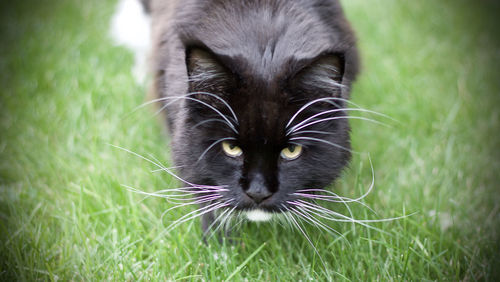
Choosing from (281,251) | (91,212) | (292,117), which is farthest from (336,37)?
(91,212)

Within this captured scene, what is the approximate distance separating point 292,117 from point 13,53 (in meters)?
2.63

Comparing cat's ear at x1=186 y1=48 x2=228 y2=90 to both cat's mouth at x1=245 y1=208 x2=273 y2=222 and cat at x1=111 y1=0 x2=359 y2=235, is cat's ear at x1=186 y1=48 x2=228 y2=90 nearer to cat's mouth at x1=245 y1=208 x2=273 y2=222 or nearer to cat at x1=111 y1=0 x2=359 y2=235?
cat at x1=111 y1=0 x2=359 y2=235

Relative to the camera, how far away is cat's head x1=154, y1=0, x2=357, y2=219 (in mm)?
1476

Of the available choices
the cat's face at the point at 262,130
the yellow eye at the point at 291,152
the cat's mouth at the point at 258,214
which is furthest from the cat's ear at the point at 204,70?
the cat's mouth at the point at 258,214

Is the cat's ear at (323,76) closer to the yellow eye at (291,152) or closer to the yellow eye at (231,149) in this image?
the yellow eye at (291,152)

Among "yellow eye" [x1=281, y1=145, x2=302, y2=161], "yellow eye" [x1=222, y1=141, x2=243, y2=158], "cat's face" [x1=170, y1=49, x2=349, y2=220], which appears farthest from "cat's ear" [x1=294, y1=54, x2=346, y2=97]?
"yellow eye" [x1=222, y1=141, x2=243, y2=158]

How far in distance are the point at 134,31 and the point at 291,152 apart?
7.10 feet

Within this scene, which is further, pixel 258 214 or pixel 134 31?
pixel 134 31

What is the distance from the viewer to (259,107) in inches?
58.2

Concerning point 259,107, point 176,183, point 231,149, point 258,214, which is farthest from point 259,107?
point 176,183

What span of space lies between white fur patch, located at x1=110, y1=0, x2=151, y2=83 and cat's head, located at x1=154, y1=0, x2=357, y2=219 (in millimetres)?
1437

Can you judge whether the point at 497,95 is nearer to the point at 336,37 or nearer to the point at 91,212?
the point at 336,37

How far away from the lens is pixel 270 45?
1577mm

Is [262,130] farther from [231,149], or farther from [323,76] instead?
[323,76]
